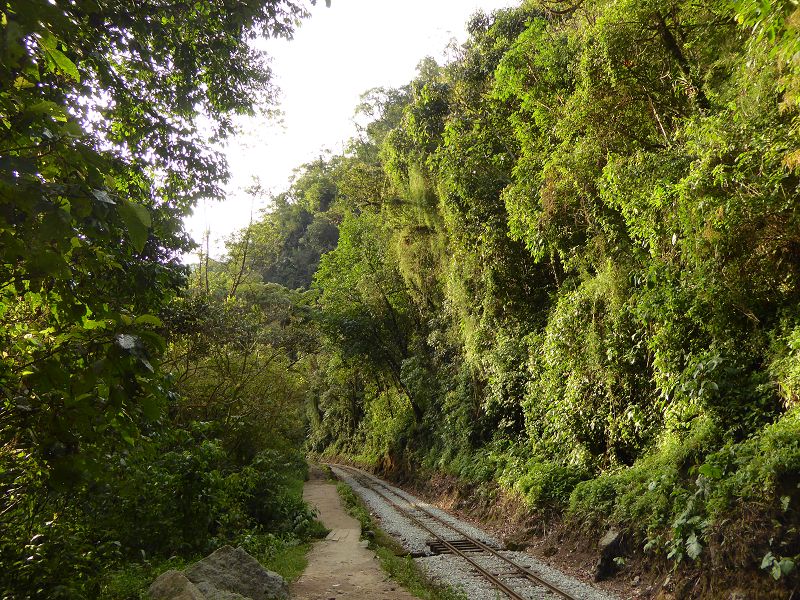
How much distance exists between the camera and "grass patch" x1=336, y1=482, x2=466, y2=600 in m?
7.77

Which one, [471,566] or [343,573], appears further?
[471,566]

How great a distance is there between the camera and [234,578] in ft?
22.0

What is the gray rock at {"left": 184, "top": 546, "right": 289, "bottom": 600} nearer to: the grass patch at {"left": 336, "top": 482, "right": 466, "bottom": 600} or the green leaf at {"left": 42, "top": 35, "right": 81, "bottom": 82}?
the grass patch at {"left": 336, "top": 482, "right": 466, "bottom": 600}

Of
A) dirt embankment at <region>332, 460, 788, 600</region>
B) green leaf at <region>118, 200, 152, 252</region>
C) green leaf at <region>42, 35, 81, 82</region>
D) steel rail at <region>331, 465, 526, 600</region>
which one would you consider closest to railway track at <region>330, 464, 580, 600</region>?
steel rail at <region>331, 465, 526, 600</region>

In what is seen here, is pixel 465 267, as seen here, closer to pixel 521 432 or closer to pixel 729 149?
pixel 521 432

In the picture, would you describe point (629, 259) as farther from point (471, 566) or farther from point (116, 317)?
point (116, 317)

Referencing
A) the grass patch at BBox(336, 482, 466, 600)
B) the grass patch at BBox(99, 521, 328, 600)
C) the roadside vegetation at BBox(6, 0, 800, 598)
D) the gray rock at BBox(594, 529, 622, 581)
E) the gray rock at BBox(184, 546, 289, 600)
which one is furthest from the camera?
the gray rock at BBox(594, 529, 622, 581)

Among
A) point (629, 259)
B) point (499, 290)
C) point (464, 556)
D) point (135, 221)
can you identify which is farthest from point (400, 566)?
point (135, 221)

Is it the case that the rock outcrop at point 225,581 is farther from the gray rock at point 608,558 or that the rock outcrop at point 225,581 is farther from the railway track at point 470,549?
the gray rock at point 608,558

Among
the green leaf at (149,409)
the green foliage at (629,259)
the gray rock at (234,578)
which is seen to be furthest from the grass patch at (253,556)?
the green foliage at (629,259)

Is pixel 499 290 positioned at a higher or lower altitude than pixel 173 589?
higher

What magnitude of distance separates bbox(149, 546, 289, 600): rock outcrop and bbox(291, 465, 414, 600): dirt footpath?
57 centimetres

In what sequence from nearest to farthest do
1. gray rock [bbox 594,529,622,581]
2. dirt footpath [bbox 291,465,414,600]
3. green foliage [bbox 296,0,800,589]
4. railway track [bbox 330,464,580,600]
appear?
green foliage [bbox 296,0,800,589] → dirt footpath [bbox 291,465,414,600] → railway track [bbox 330,464,580,600] → gray rock [bbox 594,529,622,581]

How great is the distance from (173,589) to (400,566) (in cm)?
460
